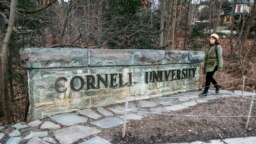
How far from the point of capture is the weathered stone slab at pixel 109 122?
5.28 metres

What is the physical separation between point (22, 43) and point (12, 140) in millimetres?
3981

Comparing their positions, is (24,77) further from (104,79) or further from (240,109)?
(240,109)

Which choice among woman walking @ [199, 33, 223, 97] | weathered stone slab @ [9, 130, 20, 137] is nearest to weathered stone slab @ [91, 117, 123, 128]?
weathered stone slab @ [9, 130, 20, 137]

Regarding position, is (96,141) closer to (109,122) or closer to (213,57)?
(109,122)

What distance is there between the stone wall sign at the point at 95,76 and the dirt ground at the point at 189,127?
3.68ft

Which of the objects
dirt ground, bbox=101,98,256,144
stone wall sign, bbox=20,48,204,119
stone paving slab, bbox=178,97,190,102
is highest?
stone wall sign, bbox=20,48,204,119

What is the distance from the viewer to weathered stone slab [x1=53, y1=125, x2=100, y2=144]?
4641 millimetres

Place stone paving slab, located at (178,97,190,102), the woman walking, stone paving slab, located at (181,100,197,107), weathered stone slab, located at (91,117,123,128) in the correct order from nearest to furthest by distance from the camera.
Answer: weathered stone slab, located at (91,117,123,128)
stone paving slab, located at (181,100,197,107)
stone paving slab, located at (178,97,190,102)
the woman walking

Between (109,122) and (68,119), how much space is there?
2.39ft

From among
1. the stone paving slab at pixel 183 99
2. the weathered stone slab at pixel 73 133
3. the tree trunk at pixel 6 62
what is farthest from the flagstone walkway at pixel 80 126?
the tree trunk at pixel 6 62

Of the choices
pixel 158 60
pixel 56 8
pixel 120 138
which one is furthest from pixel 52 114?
pixel 56 8

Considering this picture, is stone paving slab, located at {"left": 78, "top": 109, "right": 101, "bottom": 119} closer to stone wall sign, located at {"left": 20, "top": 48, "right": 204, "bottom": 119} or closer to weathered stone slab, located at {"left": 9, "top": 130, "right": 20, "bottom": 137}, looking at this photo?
stone wall sign, located at {"left": 20, "top": 48, "right": 204, "bottom": 119}

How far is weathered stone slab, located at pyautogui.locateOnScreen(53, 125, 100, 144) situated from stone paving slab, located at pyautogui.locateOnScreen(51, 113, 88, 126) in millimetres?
221

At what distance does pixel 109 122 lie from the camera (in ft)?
17.9
